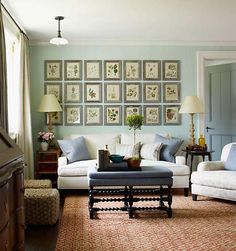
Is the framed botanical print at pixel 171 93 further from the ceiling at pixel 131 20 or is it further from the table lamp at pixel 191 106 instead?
the ceiling at pixel 131 20

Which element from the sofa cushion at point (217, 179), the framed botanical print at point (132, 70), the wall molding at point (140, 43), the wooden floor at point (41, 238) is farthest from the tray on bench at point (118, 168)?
the wall molding at point (140, 43)

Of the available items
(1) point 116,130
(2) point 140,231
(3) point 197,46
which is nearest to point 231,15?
(3) point 197,46

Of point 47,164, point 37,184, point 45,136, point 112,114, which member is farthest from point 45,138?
point 37,184

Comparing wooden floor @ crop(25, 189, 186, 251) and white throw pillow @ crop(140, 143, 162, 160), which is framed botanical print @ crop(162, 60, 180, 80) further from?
wooden floor @ crop(25, 189, 186, 251)

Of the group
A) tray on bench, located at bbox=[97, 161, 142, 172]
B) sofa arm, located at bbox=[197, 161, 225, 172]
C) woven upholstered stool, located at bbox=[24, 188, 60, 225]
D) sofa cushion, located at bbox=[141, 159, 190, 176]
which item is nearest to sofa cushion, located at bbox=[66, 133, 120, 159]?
sofa cushion, located at bbox=[141, 159, 190, 176]

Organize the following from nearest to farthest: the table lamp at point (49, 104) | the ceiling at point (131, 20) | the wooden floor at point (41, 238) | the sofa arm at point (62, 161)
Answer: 1. the wooden floor at point (41, 238)
2. the ceiling at point (131, 20)
3. the sofa arm at point (62, 161)
4. the table lamp at point (49, 104)

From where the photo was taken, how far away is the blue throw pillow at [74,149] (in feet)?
19.6

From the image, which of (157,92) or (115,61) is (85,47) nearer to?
(115,61)

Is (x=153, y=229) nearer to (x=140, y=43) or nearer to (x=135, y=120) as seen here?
(x=135, y=120)

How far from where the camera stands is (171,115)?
22.3 feet

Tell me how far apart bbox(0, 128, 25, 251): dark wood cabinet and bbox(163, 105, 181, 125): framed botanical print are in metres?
4.53

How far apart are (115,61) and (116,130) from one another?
1.18 meters

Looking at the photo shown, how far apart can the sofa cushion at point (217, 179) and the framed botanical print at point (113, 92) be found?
2099 millimetres

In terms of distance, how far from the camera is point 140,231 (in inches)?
151
